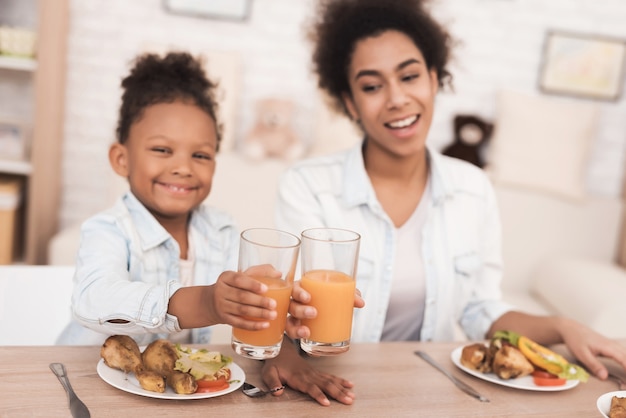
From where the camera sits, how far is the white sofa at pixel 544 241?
3133mm

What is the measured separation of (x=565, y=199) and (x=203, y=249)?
2.78m

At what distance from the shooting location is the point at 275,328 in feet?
3.55

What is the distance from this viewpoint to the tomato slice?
1.34 metres

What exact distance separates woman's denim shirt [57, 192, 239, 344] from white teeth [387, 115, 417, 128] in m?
0.47

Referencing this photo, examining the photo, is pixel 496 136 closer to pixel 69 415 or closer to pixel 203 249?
pixel 203 249

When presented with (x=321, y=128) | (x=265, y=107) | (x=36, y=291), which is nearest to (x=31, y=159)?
(x=265, y=107)

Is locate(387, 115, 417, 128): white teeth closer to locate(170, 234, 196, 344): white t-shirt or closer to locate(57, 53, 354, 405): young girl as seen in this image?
locate(57, 53, 354, 405): young girl

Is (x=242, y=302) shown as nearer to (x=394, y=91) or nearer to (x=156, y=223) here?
(x=156, y=223)

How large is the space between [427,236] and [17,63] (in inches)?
101

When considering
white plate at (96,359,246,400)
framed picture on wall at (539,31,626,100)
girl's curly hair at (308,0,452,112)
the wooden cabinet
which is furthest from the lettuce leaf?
framed picture on wall at (539,31,626,100)

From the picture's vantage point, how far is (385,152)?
192 centimetres

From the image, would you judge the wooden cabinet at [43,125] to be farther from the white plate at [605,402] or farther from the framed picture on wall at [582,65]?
the white plate at [605,402]

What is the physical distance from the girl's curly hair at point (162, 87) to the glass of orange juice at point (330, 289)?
24.0 inches

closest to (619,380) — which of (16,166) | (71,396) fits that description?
(71,396)
